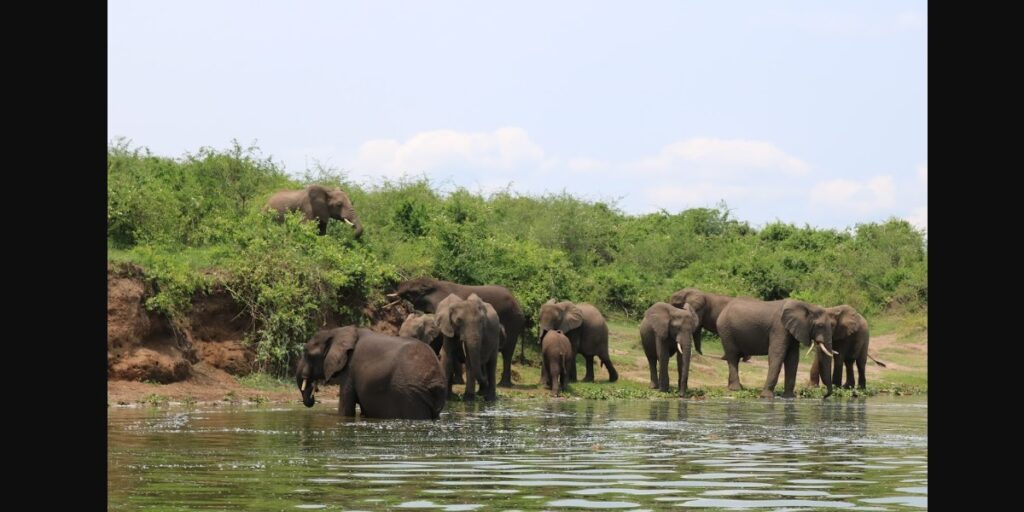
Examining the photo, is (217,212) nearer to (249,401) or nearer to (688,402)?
(249,401)

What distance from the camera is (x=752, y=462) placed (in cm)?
1173

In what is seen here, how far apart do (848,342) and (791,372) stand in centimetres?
236

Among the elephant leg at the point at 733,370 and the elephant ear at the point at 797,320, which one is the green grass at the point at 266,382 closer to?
the elephant leg at the point at 733,370

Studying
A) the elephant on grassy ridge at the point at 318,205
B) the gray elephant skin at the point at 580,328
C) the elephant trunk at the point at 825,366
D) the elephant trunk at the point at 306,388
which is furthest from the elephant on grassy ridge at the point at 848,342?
the elephant trunk at the point at 306,388

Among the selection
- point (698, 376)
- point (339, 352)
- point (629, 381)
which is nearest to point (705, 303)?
point (698, 376)

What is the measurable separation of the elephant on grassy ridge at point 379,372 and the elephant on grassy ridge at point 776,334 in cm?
1090

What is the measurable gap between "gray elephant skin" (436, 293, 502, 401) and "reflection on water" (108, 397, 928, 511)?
113 inches

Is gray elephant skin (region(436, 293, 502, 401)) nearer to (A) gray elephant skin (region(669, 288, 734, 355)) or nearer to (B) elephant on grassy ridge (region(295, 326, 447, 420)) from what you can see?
(B) elephant on grassy ridge (region(295, 326, 447, 420))

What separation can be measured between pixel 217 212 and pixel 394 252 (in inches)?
146

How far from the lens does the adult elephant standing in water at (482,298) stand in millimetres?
26109

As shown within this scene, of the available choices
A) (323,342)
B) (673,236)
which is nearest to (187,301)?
(323,342)

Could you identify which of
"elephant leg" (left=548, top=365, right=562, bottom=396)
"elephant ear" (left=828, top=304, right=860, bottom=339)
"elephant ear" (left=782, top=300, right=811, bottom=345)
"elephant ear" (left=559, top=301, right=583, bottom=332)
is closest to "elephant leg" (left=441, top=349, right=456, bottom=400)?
"elephant leg" (left=548, top=365, right=562, bottom=396)

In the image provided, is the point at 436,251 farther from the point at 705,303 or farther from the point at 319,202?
the point at 705,303

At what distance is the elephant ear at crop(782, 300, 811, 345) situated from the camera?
28.0 meters
